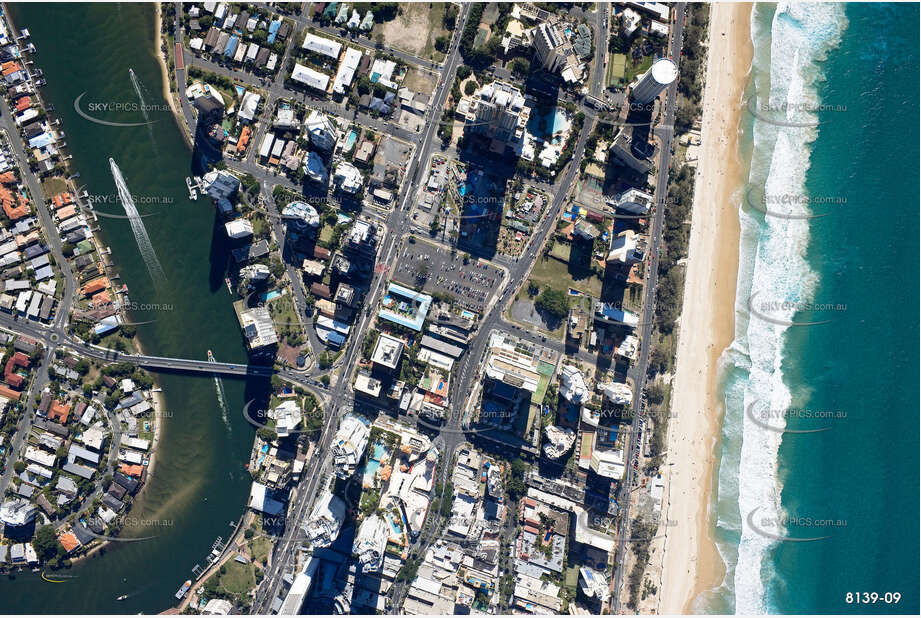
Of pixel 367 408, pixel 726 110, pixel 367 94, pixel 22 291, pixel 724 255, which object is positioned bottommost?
pixel 367 408

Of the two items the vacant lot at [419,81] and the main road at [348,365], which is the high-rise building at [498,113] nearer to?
the main road at [348,365]

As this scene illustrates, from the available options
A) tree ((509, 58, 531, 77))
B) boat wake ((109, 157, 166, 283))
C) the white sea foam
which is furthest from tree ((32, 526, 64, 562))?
the white sea foam

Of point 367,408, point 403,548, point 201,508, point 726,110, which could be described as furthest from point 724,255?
point 201,508

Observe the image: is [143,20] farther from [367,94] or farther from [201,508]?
[201,508]

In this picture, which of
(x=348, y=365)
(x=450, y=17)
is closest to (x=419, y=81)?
(x=450, y=17)

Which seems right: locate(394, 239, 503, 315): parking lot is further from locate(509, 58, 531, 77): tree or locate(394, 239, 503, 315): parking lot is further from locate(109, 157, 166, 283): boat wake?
locate(109, 157, 166, 283): boat wake

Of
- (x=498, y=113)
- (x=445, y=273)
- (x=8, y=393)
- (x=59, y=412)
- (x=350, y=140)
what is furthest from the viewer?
(x=445, y=273)

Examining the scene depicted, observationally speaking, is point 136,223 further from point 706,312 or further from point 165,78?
point 706,312
